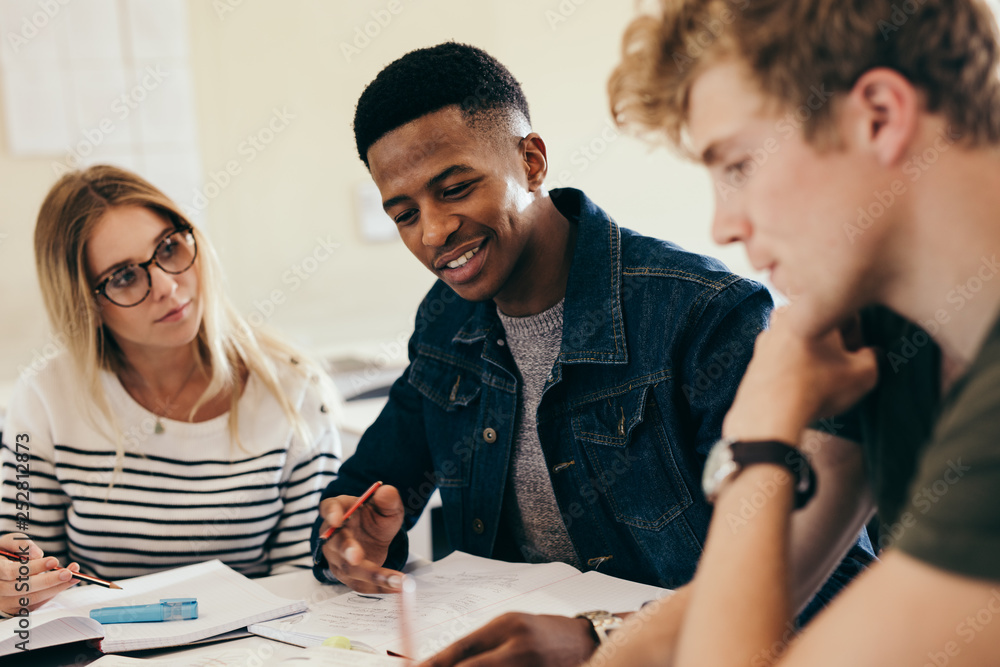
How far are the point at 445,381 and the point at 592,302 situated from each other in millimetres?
311

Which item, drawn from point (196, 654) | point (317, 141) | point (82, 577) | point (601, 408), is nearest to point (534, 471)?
point (601, 408)

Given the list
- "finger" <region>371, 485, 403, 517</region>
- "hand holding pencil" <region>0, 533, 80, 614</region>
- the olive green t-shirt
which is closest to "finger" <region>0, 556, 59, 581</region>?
"hand holding pencil" <region>0, 533, 80, 614</region>

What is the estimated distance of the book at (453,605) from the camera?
103 centimetres

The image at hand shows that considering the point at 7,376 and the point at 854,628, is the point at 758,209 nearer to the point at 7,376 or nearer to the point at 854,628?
the point at 854,628

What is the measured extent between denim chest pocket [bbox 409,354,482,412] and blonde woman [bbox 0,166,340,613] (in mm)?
283

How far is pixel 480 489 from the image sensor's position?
1396 millimetres

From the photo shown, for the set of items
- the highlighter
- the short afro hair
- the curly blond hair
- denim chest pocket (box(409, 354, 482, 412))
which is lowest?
the highlighter

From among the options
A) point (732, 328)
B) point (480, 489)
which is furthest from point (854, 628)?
point (480, 489)

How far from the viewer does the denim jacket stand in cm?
121

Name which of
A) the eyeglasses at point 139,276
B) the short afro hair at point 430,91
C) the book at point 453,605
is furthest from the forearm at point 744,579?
the eyeglasses at point 139,276

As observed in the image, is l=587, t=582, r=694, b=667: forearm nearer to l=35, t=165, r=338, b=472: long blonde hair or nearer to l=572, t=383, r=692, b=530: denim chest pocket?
l=572, t=383, r=692, b=530: denim chest pocket

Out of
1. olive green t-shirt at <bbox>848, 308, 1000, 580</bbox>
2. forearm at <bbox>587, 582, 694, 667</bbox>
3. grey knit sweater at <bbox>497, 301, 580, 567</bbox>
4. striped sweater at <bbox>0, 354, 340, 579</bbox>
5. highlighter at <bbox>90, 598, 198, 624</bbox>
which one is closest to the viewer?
olive green t-shirt at <bbox>848, 308, 1000, 580</bbox>

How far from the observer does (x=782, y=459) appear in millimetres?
709

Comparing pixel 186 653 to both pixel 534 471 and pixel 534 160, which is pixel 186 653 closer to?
pixel 534 471
